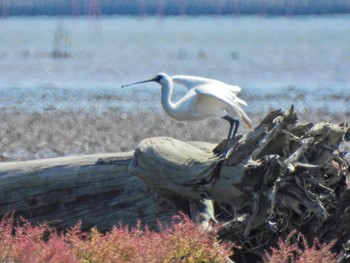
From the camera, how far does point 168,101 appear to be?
1023cm

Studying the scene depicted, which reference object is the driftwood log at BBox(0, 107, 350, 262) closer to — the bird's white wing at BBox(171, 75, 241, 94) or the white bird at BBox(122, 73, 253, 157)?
the white bird at BBox(122, 73, 253, 157)

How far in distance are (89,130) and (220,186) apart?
309 inches

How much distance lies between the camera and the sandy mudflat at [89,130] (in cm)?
1495

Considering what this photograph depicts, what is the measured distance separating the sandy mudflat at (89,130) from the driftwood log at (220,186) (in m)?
5.07

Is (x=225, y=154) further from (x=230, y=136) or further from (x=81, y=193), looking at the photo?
(x=81, y=193)

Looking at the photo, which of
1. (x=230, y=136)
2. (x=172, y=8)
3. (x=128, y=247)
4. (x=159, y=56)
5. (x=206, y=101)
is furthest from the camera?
(x=172, y=8)

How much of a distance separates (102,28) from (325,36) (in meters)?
7.14

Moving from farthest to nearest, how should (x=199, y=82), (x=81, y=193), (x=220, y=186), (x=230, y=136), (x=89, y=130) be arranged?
(x=89, y=130), (x=199, y=82), (x=230, y=136), (x=81, y=193), (x=220, y=186)

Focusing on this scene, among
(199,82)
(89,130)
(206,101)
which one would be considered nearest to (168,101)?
(199,82)

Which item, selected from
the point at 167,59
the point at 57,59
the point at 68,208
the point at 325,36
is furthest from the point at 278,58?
the point at 68,208

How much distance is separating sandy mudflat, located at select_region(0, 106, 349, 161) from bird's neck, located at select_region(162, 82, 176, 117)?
4200mm

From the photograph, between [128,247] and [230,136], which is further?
[230,136]

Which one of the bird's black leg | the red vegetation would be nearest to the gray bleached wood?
the bird's black leg

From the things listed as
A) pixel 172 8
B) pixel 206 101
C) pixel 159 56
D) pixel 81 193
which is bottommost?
pixel 172 8
